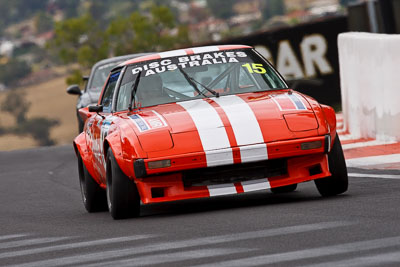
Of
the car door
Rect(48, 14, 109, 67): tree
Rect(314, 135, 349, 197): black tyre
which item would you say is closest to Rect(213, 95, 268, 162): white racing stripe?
Rect(314, 135, 349, 197): black tyre

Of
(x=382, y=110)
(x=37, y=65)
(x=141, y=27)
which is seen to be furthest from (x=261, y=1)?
(x=382, y=110)

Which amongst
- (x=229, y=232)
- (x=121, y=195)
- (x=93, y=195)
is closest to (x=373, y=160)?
(x=93, y=195)

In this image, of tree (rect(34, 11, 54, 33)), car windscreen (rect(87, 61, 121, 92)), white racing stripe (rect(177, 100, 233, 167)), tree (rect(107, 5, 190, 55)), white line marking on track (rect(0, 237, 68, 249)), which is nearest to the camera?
white line marking on track (rect(0, 237, 68, 249))

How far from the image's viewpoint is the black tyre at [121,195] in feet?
25.9

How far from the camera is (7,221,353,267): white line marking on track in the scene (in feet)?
20.3

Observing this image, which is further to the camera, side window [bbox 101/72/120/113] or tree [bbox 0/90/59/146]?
tree [bbox 0/90/59/146]

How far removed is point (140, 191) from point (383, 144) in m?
5.27

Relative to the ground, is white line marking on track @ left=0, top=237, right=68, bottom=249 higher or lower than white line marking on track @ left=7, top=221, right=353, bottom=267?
lower

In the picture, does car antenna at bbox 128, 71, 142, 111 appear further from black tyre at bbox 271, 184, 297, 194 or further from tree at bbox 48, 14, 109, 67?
tree at bbox 48, 14, 109, 67

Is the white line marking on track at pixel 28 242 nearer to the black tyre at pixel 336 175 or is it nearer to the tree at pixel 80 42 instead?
the black tyre at pixel 336 175

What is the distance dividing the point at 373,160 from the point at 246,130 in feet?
12.1

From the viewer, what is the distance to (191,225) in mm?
7258

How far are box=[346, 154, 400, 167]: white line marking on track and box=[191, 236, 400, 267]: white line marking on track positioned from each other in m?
4.99

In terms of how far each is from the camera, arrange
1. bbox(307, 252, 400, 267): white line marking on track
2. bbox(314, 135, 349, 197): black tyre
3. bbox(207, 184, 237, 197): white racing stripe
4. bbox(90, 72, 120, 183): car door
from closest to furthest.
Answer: bbox(307, 252, 400, 267): white line marking on track, bbox(207, 184, 237, 197): white racing stripe, bbox(314, 135, 349, 197): black tyre, bbox(90, 72, 120, 183): car door
